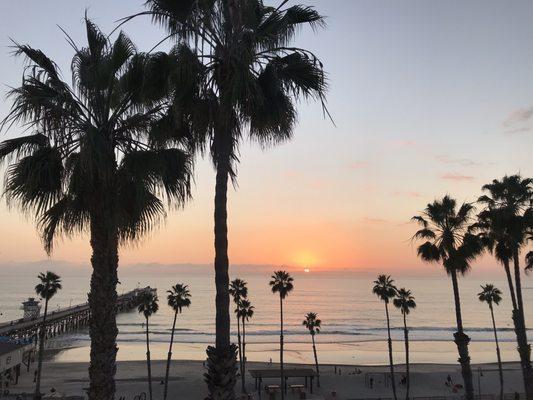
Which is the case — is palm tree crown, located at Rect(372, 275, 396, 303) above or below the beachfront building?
above

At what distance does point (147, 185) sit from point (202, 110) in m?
1.88

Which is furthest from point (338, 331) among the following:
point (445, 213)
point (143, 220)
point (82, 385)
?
point (143, 220)

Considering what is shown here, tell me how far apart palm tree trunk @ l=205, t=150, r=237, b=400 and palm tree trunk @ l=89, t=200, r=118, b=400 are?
202 cm

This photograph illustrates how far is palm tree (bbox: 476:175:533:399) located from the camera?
23.0 meters

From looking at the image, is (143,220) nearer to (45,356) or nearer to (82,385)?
(82,385)

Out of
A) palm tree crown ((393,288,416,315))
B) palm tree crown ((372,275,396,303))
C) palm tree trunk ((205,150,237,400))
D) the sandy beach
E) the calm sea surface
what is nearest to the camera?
palm tree trunk ((205,150,237,400))

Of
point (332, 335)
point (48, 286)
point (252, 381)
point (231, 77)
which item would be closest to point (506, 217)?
point (231, 77)

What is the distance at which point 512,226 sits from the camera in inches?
910

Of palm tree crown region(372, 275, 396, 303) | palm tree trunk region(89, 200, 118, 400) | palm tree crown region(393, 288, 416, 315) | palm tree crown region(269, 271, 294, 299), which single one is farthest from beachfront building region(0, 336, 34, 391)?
palm tree trunk region(89, 200, 118, 400)

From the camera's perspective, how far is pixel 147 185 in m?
9.36

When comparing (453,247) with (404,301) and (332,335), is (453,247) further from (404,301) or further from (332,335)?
(332,335)

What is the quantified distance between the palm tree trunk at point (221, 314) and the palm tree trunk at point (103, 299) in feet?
6.61

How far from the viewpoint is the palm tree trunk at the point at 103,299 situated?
8.92m

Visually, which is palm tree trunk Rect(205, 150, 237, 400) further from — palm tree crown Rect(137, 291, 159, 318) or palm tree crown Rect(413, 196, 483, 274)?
palm tree crown Rect(137, 291, 159, 318)
